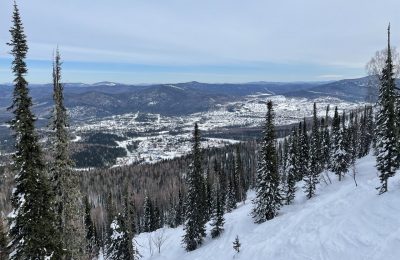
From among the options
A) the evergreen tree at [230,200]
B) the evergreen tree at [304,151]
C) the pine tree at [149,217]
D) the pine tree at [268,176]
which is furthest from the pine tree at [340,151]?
the pine tree at [149,217]

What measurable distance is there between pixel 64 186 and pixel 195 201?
102 ft

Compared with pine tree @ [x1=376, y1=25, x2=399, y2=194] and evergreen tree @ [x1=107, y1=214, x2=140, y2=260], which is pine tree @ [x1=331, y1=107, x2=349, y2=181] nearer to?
pine tree @ [x1=376, y1=25, x2=399, y2=194]

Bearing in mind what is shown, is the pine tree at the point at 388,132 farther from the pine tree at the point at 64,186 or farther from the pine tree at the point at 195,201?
the pine tree at the point at 64,186

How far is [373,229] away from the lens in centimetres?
3091

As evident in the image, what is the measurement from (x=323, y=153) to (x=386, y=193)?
145 feet

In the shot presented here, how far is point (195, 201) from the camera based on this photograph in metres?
51.8

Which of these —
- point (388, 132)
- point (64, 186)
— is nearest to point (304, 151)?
point (388, 132)

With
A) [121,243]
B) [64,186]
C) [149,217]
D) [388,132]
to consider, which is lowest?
[149,217]

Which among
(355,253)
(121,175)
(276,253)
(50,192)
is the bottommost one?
(121,175)

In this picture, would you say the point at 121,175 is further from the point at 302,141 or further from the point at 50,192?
the point at 50,192

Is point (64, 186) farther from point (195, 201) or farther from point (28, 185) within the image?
point (195, 201)

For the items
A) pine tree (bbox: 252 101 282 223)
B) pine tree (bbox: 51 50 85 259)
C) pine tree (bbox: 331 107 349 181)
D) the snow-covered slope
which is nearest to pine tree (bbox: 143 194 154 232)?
the snow-covered slope

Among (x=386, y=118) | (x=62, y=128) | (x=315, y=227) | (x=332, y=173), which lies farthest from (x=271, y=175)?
(x=62, y=128)

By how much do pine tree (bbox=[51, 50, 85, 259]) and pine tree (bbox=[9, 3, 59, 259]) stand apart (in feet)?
4.00
